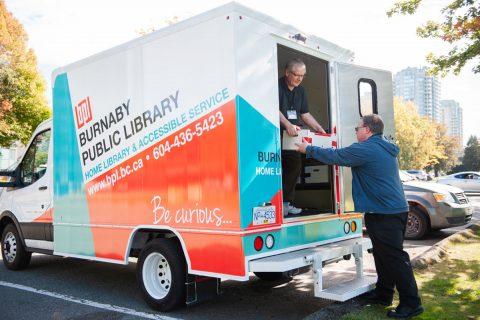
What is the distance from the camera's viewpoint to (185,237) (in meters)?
4.66

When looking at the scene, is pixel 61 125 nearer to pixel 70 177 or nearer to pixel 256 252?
pixel 70 177

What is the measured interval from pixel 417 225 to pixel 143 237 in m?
6.11

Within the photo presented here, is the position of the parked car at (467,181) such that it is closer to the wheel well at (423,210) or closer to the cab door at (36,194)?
the wheel well at (423,210)

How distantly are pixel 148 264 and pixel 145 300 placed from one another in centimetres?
41

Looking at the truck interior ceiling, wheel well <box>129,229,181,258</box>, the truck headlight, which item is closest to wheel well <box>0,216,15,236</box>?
wheel well <box>129,229,181,258</box>

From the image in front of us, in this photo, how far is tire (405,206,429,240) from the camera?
Answer: 9063 millimetres

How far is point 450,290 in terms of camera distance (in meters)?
5.14

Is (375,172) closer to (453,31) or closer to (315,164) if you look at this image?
(315,164)

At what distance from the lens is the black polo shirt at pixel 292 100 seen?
5.43 metres

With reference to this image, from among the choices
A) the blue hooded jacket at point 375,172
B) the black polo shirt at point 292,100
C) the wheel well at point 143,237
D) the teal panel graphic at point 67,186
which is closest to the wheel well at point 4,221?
the teal panel graphic at point 67,186

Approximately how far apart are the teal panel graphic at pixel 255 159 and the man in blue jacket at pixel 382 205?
433 mm

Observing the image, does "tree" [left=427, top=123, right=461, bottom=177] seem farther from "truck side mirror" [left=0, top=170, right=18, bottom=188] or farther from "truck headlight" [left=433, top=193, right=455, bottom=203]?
"truck side mirror" [left=0, top=170, right=18, bottom=188]

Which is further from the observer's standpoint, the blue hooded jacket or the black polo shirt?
the black polo shirt

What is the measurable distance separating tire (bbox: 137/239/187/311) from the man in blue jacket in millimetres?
1781
